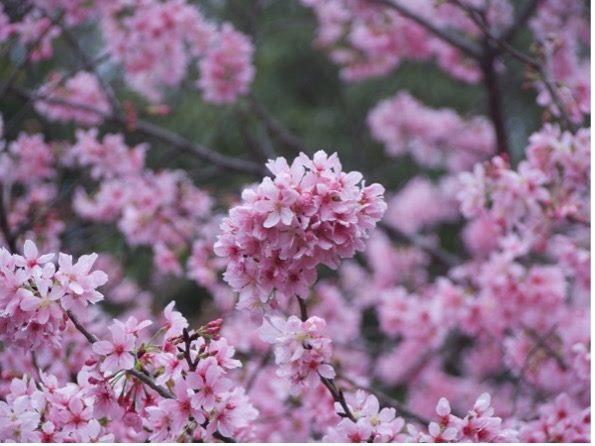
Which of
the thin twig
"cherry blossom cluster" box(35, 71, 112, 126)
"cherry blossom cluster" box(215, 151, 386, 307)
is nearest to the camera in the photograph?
"cherry blossom cluster" box(215, 151, 386, 307)

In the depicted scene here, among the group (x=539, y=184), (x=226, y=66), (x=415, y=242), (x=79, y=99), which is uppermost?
(x=539, y=184)

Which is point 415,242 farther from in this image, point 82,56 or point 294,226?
point 294,226

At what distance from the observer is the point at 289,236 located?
132 centimetres

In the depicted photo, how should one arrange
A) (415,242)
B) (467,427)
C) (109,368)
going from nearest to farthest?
(109,368) → (467,427) → (415,242)

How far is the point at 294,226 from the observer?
130 cm

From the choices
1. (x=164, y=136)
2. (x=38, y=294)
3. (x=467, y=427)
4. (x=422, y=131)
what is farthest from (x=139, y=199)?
(x=422, y=131)

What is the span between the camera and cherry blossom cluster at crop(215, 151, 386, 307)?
4.24 feet

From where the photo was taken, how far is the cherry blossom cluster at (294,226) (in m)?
1.29

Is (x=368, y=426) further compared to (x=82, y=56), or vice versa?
(x=82, y=56)

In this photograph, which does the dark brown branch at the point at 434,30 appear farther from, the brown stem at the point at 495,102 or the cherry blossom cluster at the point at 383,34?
the cherry blossom cluster at the point at 383,34

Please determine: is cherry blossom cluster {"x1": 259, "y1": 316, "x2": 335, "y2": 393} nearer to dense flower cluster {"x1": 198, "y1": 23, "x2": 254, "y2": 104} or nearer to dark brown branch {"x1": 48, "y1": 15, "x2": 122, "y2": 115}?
dark brown branch {"x1": 48, "y1": 15, "x2": 122, "y2": 115}

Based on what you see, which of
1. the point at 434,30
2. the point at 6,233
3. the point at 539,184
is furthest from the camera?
the point at 434,30

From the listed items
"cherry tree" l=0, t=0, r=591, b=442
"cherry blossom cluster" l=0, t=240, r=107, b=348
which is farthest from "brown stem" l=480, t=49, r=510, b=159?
"cherry blossom cluster" l=0, t=240, r=107, b=348

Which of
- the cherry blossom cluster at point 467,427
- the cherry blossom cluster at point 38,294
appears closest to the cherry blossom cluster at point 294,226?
the cherry blossom cluster at point 38,294
